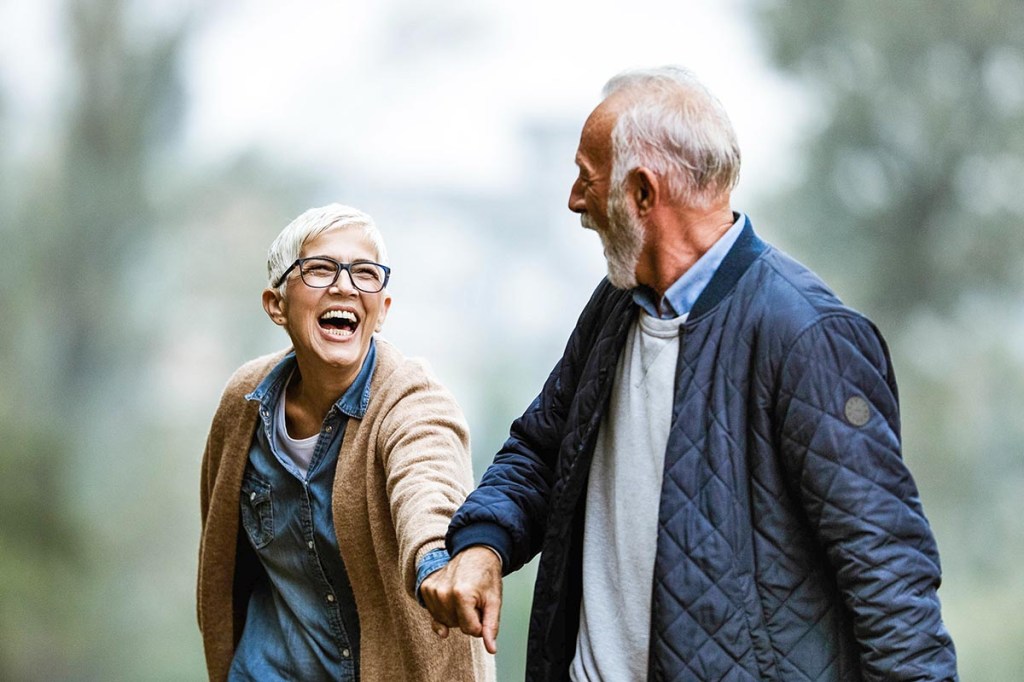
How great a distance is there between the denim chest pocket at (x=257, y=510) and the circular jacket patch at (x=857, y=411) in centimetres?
140

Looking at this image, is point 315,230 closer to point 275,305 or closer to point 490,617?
point 275,305

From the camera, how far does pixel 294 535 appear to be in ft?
8.65

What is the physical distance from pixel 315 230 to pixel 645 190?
98 cm

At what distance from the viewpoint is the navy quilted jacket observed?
1654 mm

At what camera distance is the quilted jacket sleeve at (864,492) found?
163 cm

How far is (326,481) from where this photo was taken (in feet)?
8.59

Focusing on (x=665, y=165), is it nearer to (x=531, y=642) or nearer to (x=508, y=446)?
(x=508, y=446)

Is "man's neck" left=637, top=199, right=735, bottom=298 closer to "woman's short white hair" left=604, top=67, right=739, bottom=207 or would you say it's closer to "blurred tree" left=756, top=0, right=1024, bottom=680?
"woman's short white hair" left=604, top=67, right=739, bottom=207

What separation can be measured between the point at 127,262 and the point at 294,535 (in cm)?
501

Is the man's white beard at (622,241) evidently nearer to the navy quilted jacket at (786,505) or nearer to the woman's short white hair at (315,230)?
the navy quilted jacket at (786,505)

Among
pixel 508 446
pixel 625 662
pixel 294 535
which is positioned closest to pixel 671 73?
pixel 508 446

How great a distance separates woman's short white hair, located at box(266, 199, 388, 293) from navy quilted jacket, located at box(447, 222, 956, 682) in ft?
3.39

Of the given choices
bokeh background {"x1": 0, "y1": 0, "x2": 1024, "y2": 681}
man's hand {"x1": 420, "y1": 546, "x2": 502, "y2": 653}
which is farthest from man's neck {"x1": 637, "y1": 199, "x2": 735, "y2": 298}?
bokeh background {"x1": 0, "y1": 0, "x2": 1024, "y2": 681}

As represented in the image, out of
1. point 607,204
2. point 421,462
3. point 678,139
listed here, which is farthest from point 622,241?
point 421,462
